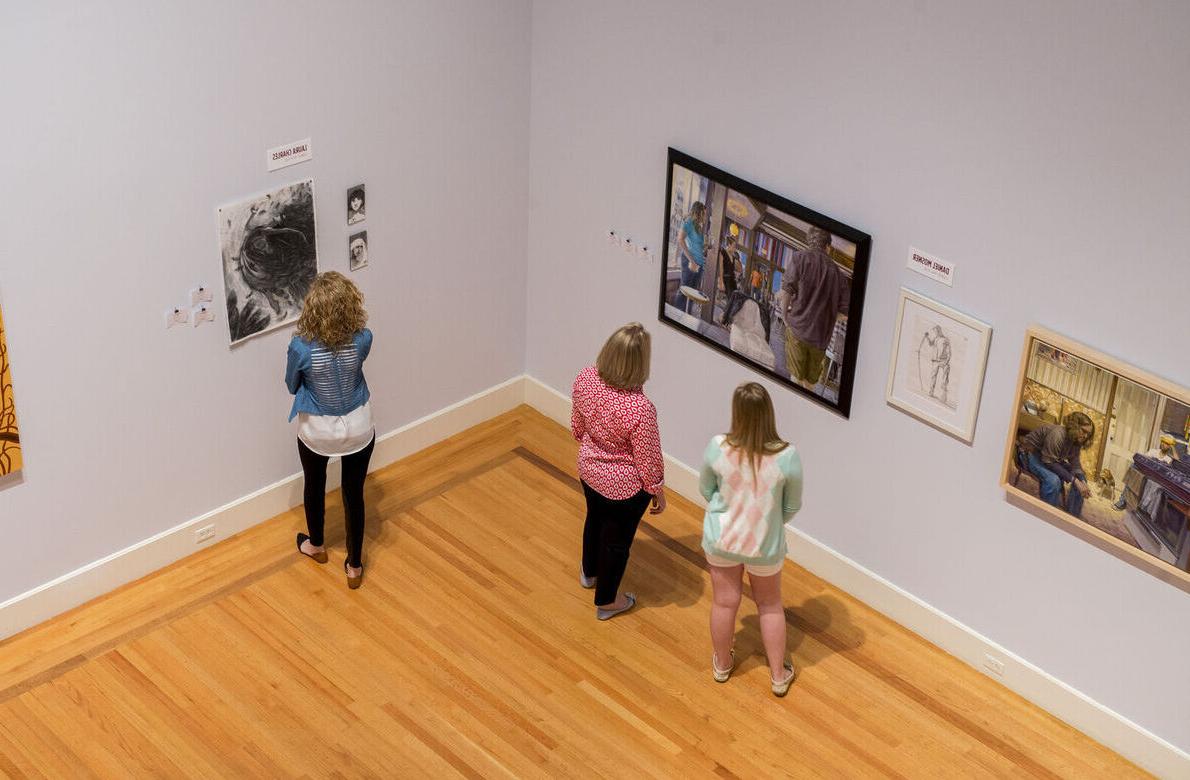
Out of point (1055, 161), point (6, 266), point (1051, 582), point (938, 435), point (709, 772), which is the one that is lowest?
point (709, 772)

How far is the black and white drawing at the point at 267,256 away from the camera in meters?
7.01

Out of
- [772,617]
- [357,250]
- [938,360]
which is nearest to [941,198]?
[938,360]

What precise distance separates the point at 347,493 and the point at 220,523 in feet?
3.16

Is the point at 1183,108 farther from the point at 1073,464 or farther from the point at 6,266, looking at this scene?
the point at 6,266

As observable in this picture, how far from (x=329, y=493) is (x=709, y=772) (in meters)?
3.03

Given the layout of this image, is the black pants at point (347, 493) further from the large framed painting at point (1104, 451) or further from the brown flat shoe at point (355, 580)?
the large framed painting at point (1104, 451)

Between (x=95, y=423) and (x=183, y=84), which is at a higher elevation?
(x=183, y=84)

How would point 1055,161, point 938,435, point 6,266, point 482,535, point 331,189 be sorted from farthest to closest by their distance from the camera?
1. point 482,535
2. point 331,189
3. point 938,435
4. point 6,266
5. point 1055,161

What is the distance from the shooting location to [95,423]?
6.90m

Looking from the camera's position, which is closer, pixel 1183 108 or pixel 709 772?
pixel 1183 108

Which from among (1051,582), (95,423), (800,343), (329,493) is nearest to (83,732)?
(95,423)

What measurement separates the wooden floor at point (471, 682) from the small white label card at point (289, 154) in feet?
6.94

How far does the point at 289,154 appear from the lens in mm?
7078

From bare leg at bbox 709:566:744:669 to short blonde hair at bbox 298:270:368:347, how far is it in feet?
6.88
